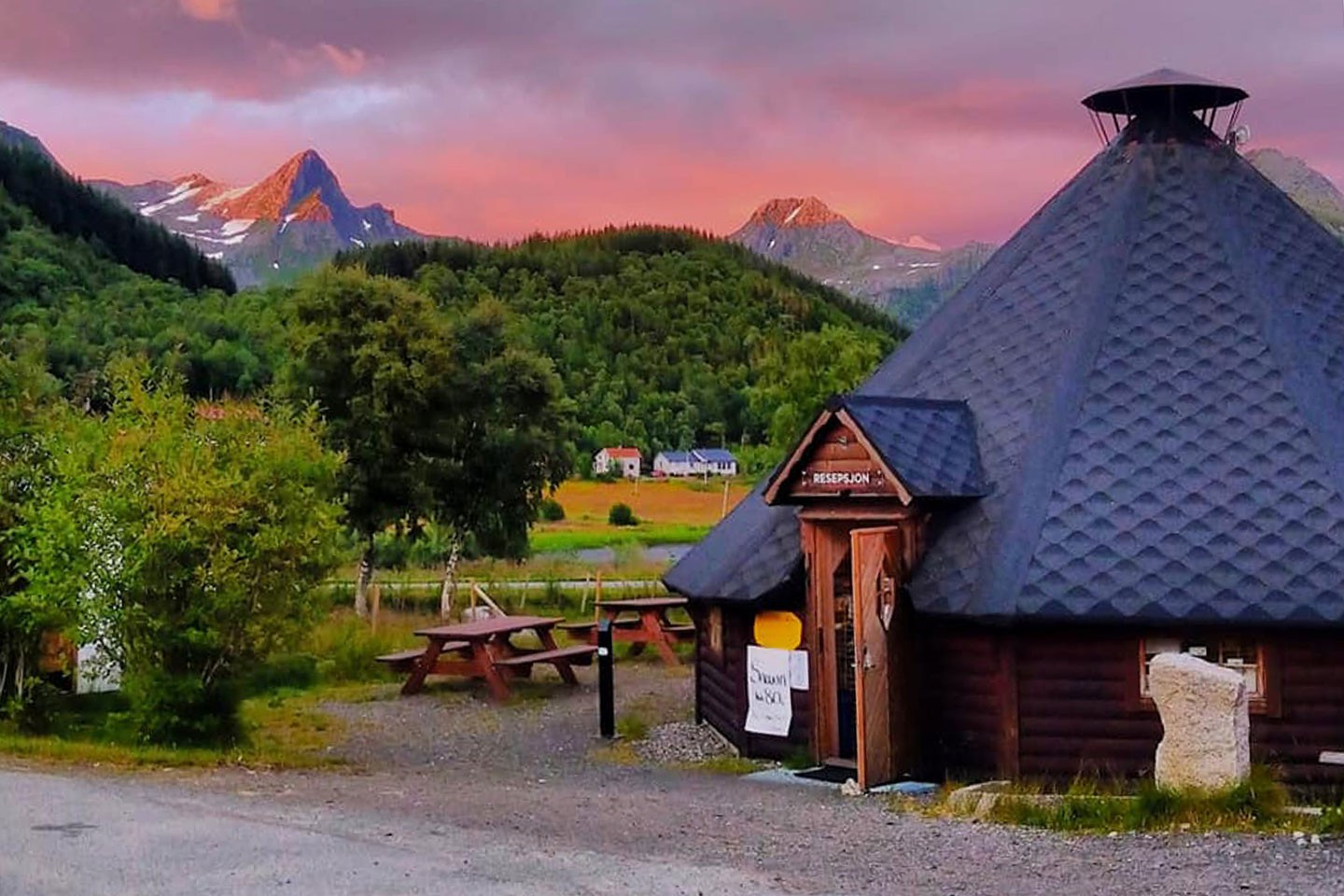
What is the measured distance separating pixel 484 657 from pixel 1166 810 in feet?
37.3

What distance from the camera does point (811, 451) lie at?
44.5 ft

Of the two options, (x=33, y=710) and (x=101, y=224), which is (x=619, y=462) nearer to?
(x=101, y=224)

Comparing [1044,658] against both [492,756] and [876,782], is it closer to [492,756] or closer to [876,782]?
[876,782]

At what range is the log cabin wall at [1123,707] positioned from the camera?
1185 cm

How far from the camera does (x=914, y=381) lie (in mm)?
15570

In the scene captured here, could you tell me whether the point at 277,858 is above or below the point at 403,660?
below

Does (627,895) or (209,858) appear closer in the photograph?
(627,895)

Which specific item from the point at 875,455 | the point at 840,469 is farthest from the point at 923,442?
the point at 840,469

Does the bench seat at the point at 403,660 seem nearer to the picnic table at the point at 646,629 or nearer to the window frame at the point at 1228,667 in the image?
the picnic table at the point at 646,629

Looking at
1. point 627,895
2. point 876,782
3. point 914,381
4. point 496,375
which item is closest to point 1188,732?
point 876,782

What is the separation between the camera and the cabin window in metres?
12.0

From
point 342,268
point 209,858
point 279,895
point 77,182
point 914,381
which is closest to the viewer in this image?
point 279,895

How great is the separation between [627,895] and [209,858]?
263cm

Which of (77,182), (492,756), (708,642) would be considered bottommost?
(492,756)
